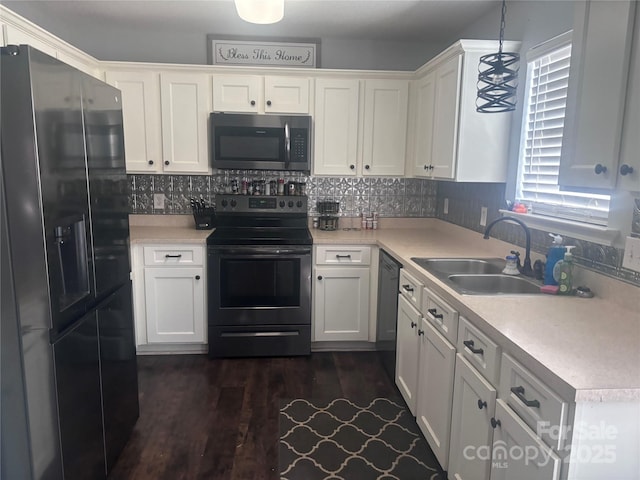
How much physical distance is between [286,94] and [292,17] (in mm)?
529

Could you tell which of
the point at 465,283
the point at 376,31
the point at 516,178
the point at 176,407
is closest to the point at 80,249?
the point at 176,407

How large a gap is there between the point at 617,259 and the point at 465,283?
0.67m

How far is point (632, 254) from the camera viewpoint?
1657 millimetres

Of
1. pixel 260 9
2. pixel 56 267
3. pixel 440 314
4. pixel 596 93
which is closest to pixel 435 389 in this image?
pixel 440 314

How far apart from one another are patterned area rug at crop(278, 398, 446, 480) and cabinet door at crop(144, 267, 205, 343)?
1.01 meters

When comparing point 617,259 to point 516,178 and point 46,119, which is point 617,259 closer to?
point 516,178

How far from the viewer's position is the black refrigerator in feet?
4.34

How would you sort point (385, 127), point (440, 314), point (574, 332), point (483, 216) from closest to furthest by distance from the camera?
point (574, 332) → point (440, 314) → point (483, 216) → point (385, 127)

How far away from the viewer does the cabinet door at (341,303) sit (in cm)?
323

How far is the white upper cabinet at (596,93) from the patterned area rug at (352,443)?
1449 mm

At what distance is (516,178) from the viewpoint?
253 cm

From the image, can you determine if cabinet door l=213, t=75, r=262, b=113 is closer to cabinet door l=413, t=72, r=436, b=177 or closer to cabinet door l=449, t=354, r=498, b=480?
cabinet door l=413, t=72, r=436, b=177

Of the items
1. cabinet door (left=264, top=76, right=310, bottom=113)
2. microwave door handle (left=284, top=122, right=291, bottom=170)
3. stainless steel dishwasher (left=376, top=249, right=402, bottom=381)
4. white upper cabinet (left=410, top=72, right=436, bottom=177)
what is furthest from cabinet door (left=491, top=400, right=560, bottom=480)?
cabinet door (left=264, top=76, right=310, bottom=113)

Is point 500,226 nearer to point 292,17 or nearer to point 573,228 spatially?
point 573,228
